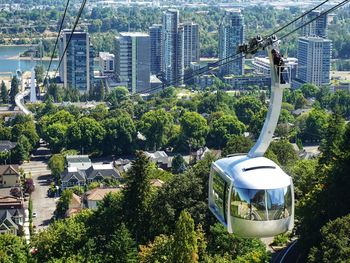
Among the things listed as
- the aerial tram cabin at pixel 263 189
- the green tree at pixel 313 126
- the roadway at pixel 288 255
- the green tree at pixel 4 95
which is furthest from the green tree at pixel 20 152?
the aerial tram cabin at pixel 263 189

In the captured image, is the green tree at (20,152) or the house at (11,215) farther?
the green tree at (20,152)

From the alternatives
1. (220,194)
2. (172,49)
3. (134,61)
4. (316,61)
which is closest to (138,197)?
(220,194)

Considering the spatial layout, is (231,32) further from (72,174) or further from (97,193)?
(97,193)

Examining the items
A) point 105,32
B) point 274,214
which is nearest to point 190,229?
point 274,214

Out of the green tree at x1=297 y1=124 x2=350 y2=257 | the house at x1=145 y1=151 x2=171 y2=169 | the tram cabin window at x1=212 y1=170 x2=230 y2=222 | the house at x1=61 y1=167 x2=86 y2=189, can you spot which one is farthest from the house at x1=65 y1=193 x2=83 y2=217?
the tram cabin window at x1=212 y1=170 x2=230 y2=222

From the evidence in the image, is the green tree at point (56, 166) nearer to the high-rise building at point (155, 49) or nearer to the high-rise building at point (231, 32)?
the high-rise building at point (155, 49)

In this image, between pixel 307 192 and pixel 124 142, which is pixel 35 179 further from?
pixel 307 192
